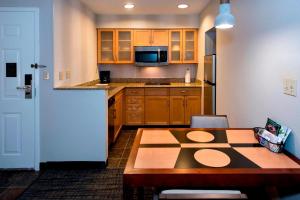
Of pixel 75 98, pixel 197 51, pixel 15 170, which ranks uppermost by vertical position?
pixel 197 51

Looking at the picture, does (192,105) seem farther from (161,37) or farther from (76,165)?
(76,165)

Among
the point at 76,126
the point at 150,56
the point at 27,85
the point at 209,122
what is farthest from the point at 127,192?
the point at 150,56

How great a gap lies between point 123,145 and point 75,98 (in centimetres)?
152

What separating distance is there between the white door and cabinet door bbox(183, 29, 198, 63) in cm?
359

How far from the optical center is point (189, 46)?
6492 millimetres

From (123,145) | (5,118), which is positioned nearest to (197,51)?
(123,145)

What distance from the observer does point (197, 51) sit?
643 cm

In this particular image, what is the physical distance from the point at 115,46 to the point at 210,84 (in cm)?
246

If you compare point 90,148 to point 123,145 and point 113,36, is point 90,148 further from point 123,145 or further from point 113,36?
point 113,36

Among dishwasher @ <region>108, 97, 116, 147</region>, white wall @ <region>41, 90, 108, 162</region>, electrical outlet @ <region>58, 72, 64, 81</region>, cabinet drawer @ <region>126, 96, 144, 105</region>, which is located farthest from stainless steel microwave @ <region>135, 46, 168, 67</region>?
white wall @ <region>41, 90, 108, 162</region>

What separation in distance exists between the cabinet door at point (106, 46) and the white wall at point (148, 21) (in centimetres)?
15

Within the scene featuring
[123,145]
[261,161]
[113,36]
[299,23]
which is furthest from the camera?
[113,36]

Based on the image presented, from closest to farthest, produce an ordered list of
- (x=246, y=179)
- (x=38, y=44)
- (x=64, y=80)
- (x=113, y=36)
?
(x=246, y=179), (x=38, y=44), (x=64, y=80), (x=113, y=36)

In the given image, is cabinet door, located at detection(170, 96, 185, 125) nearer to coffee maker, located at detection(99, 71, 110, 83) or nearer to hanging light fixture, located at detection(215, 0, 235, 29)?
coffee maker, located at detection(99, 71, 110, 83)
